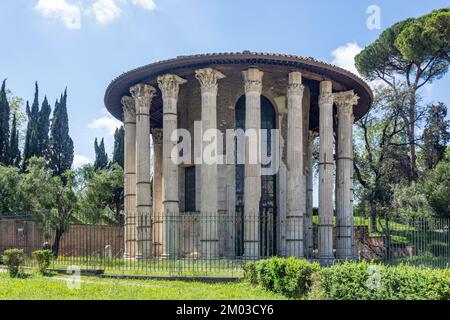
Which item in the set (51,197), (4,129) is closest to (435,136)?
(51,197)

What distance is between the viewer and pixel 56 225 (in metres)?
23.9

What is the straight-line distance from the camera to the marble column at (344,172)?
22375 mm

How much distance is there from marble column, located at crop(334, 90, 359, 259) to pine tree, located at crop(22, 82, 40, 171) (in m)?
22.8

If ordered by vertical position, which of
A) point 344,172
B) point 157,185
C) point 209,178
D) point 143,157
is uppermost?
point 143,157

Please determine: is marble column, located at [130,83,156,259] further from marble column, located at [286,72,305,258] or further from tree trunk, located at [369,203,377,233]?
tree trunk, located at [369,203,377,233]

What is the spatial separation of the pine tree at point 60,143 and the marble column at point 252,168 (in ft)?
76.2

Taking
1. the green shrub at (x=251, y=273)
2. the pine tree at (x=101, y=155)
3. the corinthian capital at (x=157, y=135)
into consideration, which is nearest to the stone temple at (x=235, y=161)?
the corinthian capital at (x=157, y=135)

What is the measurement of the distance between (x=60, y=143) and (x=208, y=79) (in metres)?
23.2

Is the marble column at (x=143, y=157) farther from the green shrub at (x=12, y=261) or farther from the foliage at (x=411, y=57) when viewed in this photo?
the foliage at (x=411, y=57)

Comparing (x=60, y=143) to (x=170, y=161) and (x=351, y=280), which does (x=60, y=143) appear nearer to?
(x=170, y=161)

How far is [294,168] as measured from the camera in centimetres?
2028

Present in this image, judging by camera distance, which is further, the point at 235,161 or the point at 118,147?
the point at 118,147
